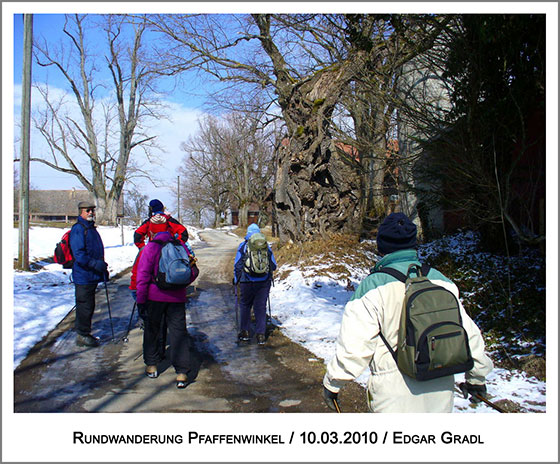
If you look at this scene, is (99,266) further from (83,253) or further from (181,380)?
(181,380)

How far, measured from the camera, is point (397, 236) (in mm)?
2744

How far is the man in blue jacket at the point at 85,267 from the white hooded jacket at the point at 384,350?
4592 mm

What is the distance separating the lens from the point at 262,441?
3.61 meters

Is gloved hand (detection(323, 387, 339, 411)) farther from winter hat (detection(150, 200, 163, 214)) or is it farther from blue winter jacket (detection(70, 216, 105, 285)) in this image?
winter hat (detection(150, 200, 163, 214))

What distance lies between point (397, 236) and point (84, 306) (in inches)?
198

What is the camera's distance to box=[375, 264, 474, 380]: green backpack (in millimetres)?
2502

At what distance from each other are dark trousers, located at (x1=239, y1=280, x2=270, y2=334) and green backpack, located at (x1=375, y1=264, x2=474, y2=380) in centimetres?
418

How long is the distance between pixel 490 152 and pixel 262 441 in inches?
213

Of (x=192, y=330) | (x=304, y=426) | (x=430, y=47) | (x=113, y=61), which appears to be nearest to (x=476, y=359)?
(x=304, y=426)

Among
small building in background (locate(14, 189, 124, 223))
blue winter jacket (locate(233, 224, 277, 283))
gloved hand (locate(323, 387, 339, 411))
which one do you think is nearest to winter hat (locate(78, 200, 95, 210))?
blue winter jacket (locate(233, 224, 277, 283))

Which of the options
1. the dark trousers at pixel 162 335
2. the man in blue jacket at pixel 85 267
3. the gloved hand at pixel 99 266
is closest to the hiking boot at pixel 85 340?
the man in blue jacket at pixel 85 267

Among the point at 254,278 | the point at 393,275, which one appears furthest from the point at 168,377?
the point at 393,275

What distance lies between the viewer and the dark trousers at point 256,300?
21.8ft

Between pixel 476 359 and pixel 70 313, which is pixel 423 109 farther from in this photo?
pixel 70 313
